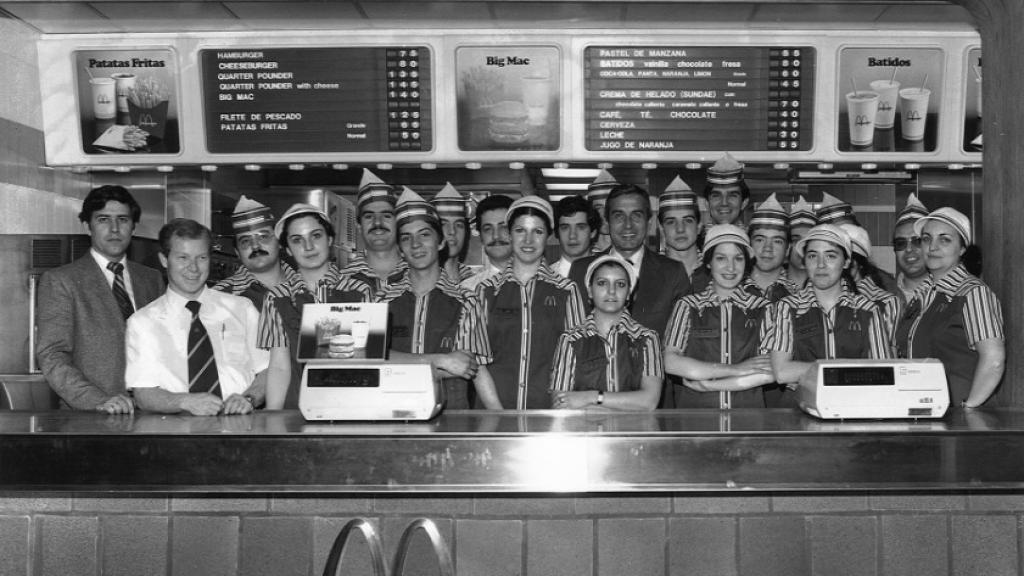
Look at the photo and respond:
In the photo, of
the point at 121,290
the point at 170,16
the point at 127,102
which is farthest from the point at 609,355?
the point at 127,102

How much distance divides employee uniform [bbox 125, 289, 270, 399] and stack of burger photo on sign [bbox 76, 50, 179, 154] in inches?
55.4

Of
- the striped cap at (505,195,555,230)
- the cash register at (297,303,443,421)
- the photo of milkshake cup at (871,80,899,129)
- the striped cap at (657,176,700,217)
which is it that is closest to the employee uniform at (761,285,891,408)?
the striped cap at (505,195,555,230)

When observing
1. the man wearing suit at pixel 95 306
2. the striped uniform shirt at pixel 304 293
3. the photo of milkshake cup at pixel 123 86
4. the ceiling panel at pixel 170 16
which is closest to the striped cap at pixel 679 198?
the striped uniform shirt at pixel 304 293

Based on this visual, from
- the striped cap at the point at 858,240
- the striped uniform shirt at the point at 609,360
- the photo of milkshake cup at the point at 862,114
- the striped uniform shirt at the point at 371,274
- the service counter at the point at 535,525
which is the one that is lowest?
the service counter at the point at 535,525

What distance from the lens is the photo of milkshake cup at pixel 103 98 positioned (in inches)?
183

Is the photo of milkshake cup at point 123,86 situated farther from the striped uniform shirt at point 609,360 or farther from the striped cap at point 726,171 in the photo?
the striped cap at point 726,171

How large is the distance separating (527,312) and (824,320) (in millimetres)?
1104

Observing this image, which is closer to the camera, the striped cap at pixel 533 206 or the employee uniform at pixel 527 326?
the employee uniform at pixel 527 326

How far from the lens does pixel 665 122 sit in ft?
15.4

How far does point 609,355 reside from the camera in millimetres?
3629

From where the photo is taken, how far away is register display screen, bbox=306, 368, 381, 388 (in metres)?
2.61

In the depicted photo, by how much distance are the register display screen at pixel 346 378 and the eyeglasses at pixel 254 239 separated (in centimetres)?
180

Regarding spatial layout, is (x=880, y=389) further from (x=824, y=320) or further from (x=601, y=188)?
(x=601, y=188)

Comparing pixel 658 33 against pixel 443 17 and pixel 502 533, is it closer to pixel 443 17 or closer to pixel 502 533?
pixel 443 17
